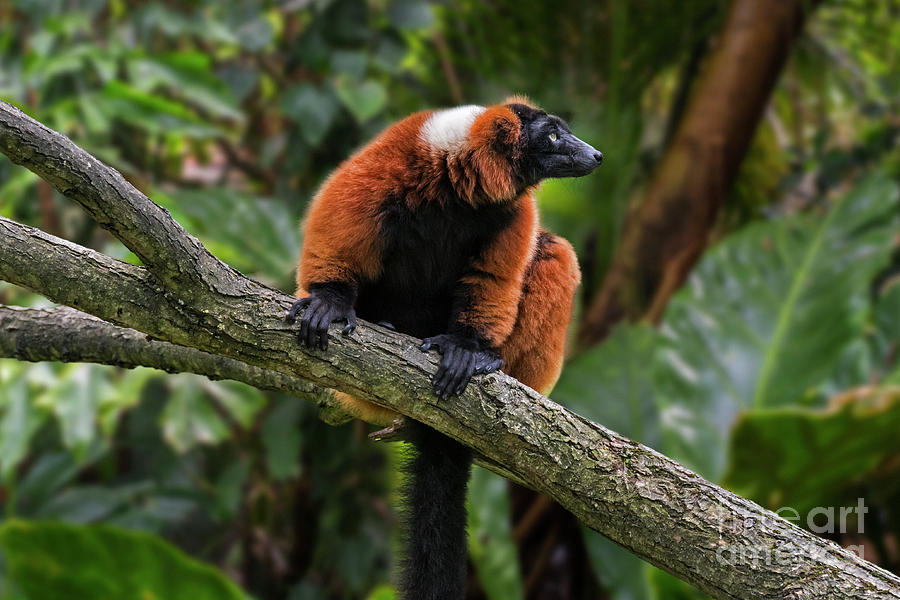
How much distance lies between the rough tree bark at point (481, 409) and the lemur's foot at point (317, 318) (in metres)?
0.02

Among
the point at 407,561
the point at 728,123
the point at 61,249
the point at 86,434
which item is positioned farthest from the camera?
the point at 728,123

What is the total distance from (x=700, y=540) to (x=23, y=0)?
3504 millimetres

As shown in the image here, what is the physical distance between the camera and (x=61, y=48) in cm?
377

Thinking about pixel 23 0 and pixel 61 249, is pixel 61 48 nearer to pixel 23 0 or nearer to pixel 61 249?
pixel 23 0

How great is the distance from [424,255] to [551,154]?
389 millimetres

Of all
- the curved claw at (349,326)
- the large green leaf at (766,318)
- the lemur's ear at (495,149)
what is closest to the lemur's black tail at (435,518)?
the curved claw at (349,326)

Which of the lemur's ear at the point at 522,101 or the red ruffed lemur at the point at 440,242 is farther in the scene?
the lemur's ear at the point at 522,101

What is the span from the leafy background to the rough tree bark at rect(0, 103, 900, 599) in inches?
45.9

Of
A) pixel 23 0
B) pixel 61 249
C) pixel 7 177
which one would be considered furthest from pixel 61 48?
pixel 61 249

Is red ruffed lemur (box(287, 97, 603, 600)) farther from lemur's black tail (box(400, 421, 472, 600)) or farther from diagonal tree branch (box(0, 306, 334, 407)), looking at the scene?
diagonal tree branch (box(0, 306, 334, 407))

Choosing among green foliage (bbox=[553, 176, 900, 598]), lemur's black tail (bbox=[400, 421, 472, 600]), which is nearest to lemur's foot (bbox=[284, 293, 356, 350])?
lemur's black tail (bbox=[400, 421, 472, 600])

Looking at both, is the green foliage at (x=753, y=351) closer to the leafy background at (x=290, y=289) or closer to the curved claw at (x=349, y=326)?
the leafy background at (x=290, y=289)

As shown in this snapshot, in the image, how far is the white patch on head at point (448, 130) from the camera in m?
1.96

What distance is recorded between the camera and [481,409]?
168cm
